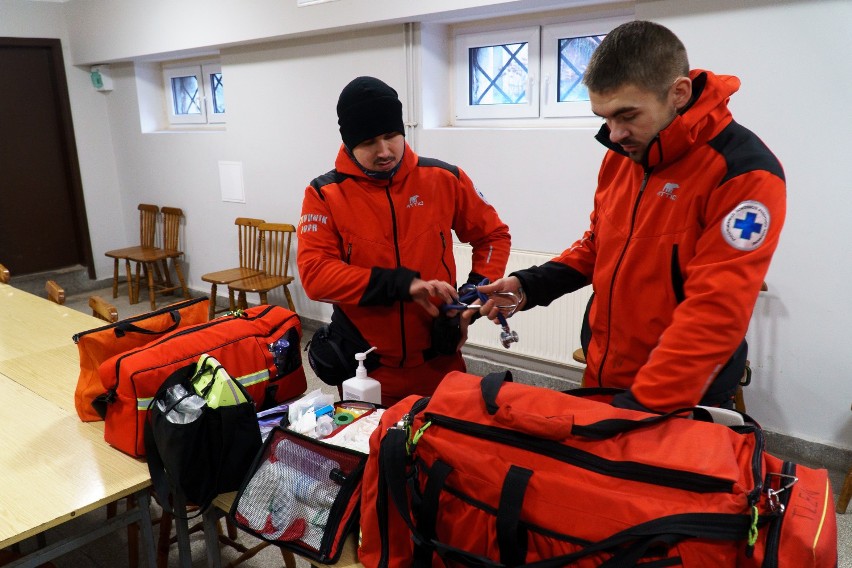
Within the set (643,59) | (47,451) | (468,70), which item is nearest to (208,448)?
(47,451)

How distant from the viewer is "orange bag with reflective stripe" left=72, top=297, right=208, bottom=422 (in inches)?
67.3

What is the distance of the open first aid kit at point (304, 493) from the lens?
122 cm

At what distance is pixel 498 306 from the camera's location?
150cm

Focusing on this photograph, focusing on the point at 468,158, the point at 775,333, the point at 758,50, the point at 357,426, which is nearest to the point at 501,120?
the point at 468,158

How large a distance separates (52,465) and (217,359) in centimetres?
48

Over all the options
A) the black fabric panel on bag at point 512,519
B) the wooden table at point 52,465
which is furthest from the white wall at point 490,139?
the wooden table at point 52,465

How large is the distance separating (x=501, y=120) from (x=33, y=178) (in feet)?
14.6

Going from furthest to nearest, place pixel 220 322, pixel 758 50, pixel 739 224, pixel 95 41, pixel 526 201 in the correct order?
pixel 95 41, pixel 526 201, pixel 758 50, pixel 220 322, pixel 739 224

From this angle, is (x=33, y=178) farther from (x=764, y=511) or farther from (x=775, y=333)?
(x=764, y=511)

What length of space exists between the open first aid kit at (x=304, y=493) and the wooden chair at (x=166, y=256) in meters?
4.25

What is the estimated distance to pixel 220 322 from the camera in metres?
1.78

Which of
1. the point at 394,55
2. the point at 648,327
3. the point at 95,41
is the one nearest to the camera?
the point at 648,327

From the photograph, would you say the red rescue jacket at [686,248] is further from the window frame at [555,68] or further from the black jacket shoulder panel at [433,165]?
the window frame at [555,68]

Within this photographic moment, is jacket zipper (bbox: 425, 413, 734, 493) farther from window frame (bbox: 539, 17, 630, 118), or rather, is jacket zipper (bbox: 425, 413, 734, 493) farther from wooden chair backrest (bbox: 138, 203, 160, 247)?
wooden chair backrest (bbox: 138, 203, 160, 247)
